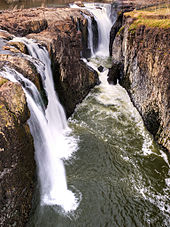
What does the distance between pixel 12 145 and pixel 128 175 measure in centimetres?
558

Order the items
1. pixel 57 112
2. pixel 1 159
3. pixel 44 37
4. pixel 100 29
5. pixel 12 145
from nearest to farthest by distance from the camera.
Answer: pixel 1 159 → pixel 12 145 → pixel 57 112 → pixel 44 37 → pixel 100 29

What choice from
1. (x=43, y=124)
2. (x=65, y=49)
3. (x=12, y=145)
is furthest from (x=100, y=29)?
(x=12, y=145)

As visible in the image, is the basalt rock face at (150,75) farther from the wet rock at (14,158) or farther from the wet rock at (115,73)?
the wet rock at (14,158)

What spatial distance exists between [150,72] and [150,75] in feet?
0.66

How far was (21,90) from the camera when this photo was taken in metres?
7.25

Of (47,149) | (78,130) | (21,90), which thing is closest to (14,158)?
(21,90)

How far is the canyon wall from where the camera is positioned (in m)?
11.1

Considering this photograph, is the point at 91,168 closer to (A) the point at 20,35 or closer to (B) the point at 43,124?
(B) the point at 43,124

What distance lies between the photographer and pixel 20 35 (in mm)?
14766

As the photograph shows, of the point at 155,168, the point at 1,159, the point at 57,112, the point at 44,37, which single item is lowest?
the point at 155,168

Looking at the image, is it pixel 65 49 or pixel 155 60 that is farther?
pixel 65 49

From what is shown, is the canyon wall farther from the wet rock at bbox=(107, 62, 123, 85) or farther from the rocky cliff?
the rocky cliff

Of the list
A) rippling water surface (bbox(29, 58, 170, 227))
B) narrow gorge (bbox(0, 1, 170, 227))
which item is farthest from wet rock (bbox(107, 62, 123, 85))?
rippling water surface (bbox(29, 58, 170, 227))

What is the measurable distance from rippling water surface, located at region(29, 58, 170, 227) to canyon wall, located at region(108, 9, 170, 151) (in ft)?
3.46
